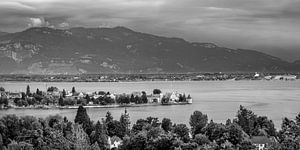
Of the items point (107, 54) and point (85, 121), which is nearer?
point (85, 121)

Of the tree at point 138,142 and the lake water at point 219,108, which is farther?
the lake water at point 219,108

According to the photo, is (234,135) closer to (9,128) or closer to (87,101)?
(9,128)

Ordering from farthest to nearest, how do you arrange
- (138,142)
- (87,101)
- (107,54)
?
(107,54) < (87,101) < (138,142)

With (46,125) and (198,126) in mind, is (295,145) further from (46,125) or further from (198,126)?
(46,125)

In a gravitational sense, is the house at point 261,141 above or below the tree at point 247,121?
below

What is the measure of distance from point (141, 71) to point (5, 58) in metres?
35.4

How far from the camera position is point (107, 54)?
142 m

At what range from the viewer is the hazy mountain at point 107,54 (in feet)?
436

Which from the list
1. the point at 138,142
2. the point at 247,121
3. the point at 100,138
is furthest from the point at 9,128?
the point at 247,121

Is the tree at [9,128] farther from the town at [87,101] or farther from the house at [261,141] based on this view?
the town at [87,101]

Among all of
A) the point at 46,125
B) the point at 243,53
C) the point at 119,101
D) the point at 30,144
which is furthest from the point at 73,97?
the point at 243,53

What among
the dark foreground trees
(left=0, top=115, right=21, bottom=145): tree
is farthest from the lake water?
(left=0, top=115, right=21, bottom=145): tree

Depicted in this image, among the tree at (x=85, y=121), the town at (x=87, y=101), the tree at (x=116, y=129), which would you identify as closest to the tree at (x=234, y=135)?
the tree at (x=116, y=129)

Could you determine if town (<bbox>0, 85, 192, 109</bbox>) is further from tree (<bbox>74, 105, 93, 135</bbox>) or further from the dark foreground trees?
tree (<bbox>74, 105, 93, 135</bbox>)
